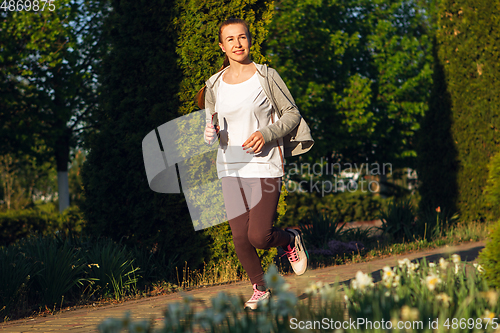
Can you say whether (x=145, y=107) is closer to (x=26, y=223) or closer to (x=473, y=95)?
(x=26, y=223)

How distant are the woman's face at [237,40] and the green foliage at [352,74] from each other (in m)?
8.77

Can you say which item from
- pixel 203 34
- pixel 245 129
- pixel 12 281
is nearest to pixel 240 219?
pixel 245 129

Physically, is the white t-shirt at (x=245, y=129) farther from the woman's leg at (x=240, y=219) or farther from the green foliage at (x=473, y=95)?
the green foliage at (x=473, y=95)

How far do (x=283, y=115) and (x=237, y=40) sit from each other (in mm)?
685

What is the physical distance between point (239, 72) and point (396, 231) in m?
5.74

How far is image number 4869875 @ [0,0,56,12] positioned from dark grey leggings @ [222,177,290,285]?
1039 centimetres

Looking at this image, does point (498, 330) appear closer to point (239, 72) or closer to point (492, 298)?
point (492, 298)

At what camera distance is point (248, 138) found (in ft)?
11.3

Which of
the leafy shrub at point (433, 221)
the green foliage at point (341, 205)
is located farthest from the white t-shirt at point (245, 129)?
the green foliage at point (341, 205)

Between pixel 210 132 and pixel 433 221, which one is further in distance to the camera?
pixel 433 221

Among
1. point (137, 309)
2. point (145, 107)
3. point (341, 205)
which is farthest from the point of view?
point (341, 205)

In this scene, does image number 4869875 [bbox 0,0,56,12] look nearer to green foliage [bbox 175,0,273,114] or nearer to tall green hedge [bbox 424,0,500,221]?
green foliage [bbox 175,0,273,114]

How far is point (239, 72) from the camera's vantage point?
3.71 m

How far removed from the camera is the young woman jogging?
11.6 feet
